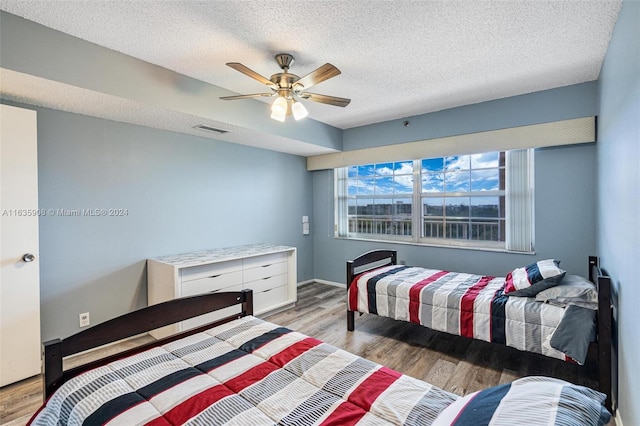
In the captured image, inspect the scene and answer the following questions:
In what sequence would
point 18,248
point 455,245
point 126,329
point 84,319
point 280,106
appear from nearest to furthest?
point 126,329 < point 18,248 < point 280,106 < point 84,319 < point 455,245

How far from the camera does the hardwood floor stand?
2262 mm

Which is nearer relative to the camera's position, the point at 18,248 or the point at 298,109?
the point at 18,248

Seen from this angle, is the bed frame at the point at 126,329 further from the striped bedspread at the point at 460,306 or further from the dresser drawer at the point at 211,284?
the striped bedspread at the point at 460,306

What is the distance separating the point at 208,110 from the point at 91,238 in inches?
64.3

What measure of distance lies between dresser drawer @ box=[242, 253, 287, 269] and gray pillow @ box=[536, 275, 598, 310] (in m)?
2.76

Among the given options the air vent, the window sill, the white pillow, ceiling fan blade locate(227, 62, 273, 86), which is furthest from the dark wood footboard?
the air vent

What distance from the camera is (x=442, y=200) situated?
4184 mm

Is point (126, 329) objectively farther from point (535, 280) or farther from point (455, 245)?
point (455, 245)

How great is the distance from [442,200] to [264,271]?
8.26 feet

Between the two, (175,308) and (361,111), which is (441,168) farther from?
(175,308)

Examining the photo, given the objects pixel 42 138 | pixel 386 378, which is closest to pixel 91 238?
pixel 42 138

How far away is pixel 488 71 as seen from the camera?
111 inches

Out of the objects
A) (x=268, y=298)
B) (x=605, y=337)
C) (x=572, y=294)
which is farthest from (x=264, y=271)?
(x=605, y=337)

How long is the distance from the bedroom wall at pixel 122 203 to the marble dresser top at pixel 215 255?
0.38ft
